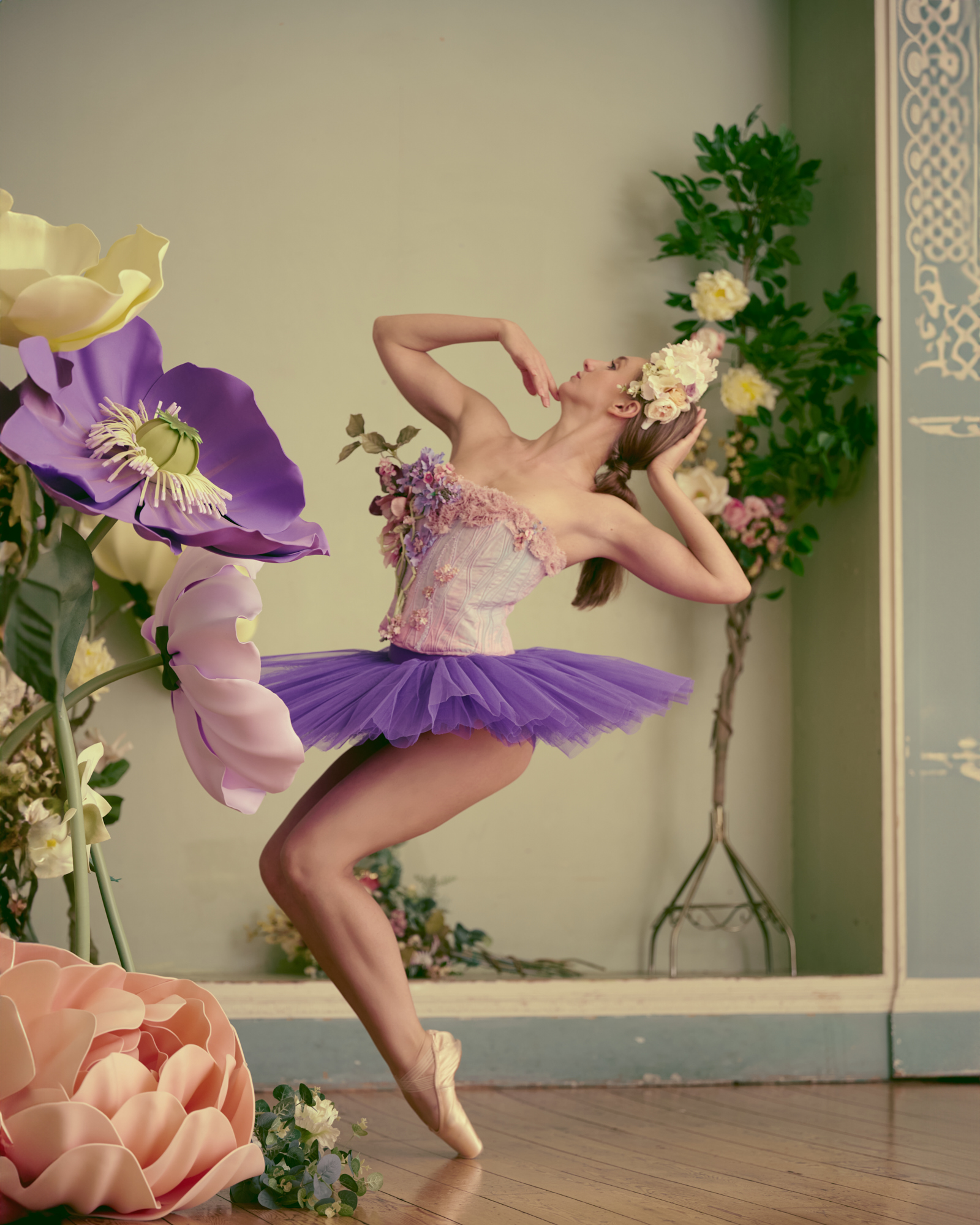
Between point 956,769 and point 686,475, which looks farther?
point 686,475

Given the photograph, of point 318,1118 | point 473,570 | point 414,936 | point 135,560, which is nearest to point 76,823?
point 318,1118

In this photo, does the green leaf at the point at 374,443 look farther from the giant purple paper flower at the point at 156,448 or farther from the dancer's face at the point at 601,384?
the giant purple paper flower at the point at 156,448

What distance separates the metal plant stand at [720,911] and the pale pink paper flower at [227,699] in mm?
2988

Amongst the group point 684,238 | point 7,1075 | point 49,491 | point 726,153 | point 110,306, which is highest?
point 726,153

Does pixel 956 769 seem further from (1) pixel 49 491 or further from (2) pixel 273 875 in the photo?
(1) pixel 49 491

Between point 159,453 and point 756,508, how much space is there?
3140mm

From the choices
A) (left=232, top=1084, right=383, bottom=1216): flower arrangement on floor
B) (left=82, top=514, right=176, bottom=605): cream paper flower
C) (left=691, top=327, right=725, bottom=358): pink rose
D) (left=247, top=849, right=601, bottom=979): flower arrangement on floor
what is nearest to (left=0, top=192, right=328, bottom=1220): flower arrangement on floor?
(left=232, top=1084, right=383, bottom=1216): flower arrangement on floor

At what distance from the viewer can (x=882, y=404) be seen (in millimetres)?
3512

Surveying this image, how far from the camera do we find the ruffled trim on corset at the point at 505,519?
252 centimetres

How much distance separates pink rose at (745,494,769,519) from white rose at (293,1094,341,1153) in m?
2.43

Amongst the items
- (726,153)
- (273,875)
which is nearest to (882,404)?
(726,153)

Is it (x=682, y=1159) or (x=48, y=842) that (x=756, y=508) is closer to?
(x=682, y=1159)

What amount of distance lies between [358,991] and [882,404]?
2272mm

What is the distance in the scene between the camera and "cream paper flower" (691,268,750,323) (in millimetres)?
3818
